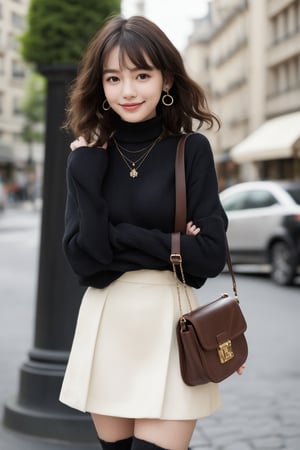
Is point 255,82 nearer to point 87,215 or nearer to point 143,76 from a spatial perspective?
point 143,76

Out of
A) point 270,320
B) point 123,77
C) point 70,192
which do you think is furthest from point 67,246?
point 270,320

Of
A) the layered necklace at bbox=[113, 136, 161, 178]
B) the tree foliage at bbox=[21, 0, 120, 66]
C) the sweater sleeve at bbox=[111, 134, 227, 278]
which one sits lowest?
the sweater sleeve at bbox=[111, 134, 227, 278]

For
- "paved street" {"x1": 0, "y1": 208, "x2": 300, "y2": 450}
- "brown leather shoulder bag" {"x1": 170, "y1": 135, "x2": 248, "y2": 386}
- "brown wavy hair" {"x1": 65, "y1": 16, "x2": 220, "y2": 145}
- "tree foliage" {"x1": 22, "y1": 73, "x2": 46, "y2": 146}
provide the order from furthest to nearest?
1. "tree foliage" {"x1": 22, "y1": 73, "x2": 46, "y2": 146}
2. "paved street" {"x1": 0, "y1": 208, "x2": 300, "y2": 450}
3. "brown wavy hair" {"x1": 65, "y1": 16, "x2": 220, "y2": 145}
4. "brown leather shoulder bag" {"x1": 170, "y1": 135, "x2": 248, "y2": 386}

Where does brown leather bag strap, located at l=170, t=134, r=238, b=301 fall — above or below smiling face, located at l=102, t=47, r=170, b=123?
below

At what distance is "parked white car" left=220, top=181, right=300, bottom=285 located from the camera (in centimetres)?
1264

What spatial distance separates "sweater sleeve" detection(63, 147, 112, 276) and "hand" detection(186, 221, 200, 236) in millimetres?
237

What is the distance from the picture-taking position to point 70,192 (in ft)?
8.51

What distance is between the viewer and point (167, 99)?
2662 mm

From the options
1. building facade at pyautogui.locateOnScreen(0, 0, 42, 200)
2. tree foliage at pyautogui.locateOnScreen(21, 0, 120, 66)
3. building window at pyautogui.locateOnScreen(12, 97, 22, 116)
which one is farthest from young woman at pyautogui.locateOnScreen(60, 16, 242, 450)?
building window at pyautogui.locateOnScreen(12, 97, 22, 116)

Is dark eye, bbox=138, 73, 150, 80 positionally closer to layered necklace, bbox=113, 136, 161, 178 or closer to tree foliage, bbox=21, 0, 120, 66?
layered necklace, bbox=113, 136, 161, 178

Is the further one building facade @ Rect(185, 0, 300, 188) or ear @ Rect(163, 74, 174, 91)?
building facade @ Rect(185, 0, 300, 188)

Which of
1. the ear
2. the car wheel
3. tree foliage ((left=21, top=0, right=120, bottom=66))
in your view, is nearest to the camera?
the ear

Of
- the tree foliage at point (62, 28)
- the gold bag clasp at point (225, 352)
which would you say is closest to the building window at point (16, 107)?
the tree foliage at point (62, 28)

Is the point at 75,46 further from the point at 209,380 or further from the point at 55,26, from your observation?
the point at 209,380
